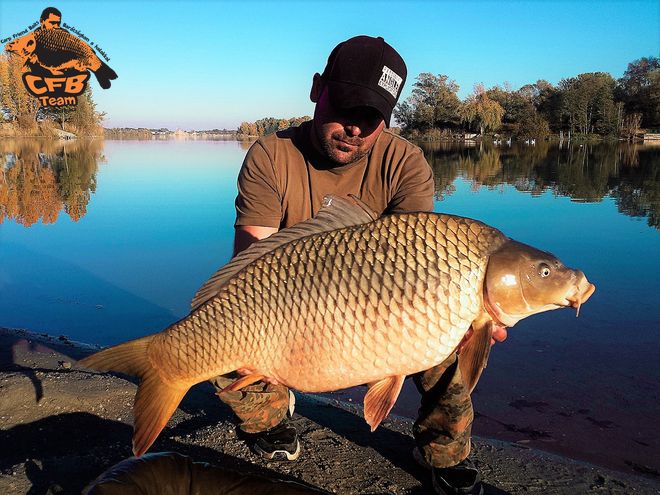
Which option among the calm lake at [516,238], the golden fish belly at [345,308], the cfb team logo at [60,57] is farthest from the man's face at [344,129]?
the cfb team logo at [60,57]

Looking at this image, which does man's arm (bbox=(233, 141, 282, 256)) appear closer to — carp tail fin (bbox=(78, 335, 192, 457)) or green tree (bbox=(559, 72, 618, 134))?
carp tail fin (bbox=(78, 335, 192, 457))

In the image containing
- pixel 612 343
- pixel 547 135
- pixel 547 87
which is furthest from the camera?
pixel 547 87

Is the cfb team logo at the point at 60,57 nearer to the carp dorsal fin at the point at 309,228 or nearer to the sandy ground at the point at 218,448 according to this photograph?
the sandy ground at the point at 218,448

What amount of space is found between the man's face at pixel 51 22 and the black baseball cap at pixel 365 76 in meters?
25.7

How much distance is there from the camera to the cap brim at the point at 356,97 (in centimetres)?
199

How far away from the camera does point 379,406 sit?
1.59 meters

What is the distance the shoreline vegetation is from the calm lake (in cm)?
3285

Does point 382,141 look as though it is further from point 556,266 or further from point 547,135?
point 547,135

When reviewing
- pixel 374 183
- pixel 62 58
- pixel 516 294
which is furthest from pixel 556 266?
pixel 62 58

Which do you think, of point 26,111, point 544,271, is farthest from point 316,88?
point 26,111

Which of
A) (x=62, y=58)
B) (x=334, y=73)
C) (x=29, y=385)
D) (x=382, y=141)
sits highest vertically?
(x=62, y=58)

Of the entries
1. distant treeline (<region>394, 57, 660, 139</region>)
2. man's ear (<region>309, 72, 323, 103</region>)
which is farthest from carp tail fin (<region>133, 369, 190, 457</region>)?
distant treeline (<region>394, 57, 660, 139</region>)

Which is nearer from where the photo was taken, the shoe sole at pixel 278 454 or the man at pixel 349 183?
the man at pixel 349 183

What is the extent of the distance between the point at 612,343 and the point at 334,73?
A: 3.11 m
